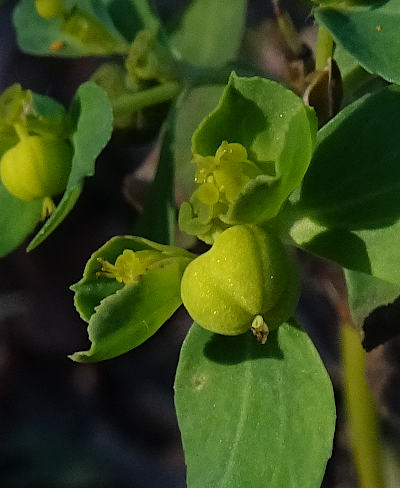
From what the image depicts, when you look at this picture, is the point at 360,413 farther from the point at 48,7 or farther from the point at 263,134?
the point at 48,7

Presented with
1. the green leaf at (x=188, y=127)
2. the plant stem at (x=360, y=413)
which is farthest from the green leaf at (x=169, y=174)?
the plant stem at (x=360, y=413)

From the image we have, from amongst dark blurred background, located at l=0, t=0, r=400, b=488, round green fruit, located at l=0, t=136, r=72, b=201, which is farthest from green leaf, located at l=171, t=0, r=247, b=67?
dark blurred background, located at l=0, t=0, r=400, b=488

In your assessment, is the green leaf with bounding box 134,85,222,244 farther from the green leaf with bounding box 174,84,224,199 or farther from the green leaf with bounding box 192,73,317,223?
the green leaf with bounding box 192,73,317,223

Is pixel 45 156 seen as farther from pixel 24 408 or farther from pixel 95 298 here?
pixel 24 408

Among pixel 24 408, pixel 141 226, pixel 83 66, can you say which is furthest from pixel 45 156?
pixel 24 408

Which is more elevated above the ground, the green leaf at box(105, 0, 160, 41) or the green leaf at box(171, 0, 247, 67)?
the green leaf at box(105, 0, 160, 41)

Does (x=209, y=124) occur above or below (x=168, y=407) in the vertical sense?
above

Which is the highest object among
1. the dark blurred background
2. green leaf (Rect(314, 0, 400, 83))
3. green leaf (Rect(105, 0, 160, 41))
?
green leaf (Rect(314, 0, 400, 83))
